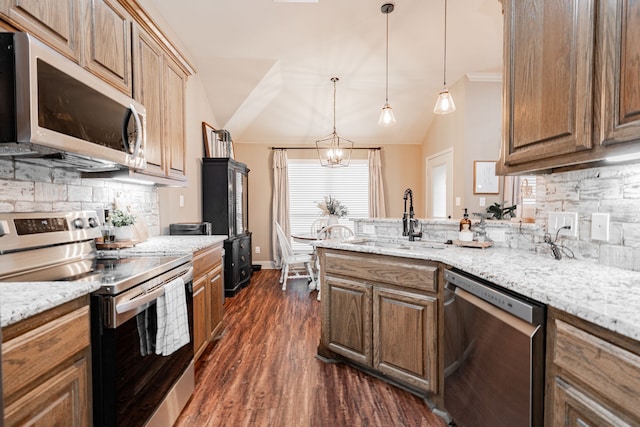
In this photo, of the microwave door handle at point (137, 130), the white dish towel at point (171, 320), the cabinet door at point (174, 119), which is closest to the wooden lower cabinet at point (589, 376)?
the white dish towel at point (171, 320)

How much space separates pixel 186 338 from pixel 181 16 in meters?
3.00

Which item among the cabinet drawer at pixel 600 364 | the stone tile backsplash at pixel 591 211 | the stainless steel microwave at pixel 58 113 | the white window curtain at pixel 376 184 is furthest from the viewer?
the white window curtain at pixel 376 184

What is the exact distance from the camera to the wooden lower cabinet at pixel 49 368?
0.79 m

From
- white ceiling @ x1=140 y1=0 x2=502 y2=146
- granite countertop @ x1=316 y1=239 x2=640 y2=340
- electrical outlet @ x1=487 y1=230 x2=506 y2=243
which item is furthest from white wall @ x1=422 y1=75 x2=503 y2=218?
granite countertop @ x1=316 y1=239 x2=640 y2=340

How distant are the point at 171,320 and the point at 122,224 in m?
0.90

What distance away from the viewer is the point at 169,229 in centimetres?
302

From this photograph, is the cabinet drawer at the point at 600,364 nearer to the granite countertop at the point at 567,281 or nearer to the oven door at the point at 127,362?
the granite countertop at the point at 567,281

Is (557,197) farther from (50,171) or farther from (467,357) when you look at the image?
(50,171)

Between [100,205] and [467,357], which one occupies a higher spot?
[100,205]

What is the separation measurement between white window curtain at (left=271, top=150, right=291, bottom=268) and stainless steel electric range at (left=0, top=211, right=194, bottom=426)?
3.78 metres

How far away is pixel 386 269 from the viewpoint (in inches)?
75.5

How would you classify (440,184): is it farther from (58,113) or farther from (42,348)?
(42,348)

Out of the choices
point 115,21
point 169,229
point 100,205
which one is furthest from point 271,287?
point 115,21

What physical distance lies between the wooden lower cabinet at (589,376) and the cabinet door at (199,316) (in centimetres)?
195
